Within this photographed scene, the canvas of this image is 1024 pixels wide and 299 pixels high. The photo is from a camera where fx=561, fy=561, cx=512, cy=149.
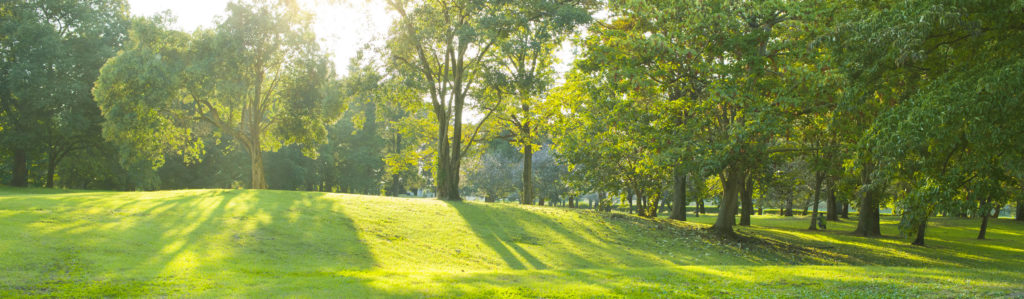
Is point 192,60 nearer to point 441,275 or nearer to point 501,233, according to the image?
point 501,233

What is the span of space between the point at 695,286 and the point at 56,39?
140ft

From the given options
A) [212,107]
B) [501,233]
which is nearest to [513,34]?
[501,233]

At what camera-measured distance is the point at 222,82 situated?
33.5m

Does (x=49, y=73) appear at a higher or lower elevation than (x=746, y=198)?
higher

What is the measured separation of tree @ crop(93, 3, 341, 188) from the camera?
3025 cm

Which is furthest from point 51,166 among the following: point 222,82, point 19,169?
point 222,82

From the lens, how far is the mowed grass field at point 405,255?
34.5 feet

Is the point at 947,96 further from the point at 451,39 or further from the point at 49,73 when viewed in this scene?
the point at 49,73

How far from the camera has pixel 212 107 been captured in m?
36.8

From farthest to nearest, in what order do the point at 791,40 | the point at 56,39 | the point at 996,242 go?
1. the point at 56,39
2. the point at 996,242
3. the point at 791,40

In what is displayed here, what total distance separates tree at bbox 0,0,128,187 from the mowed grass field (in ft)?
68.0

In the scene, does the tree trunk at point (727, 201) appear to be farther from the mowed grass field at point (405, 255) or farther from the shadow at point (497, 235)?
the shadow at point (497, 235)

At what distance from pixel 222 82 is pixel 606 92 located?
2356 cm

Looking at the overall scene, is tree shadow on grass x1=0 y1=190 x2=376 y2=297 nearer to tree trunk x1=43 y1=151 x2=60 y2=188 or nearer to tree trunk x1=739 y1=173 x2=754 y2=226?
tree trunk x1=43 y1=151 x2=60 y2=188
